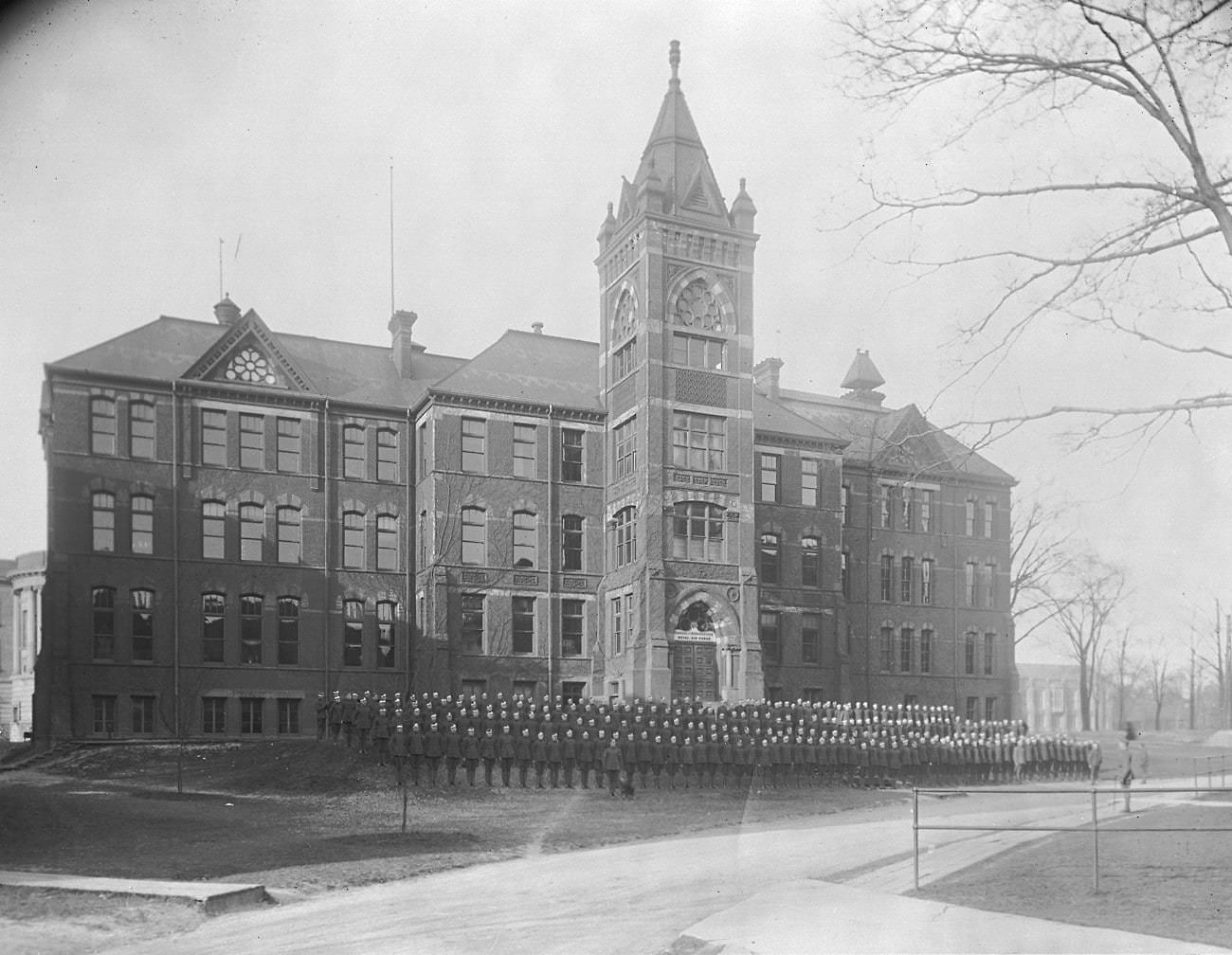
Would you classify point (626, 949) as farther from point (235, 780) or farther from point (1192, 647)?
point (1192, 647)

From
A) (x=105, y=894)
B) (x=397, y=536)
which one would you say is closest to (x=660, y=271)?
(x=397, y=536)

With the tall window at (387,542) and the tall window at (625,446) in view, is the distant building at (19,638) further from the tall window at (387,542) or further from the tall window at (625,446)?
the tall window at (625,446)

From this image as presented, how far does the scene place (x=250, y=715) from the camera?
31828 mm

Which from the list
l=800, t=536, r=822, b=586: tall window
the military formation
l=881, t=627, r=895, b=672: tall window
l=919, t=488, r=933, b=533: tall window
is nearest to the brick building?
l=800, t=536, r=822, b=586: tall window

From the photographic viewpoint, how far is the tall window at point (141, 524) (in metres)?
29.5

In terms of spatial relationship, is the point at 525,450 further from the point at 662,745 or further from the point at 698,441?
the point at 662,745

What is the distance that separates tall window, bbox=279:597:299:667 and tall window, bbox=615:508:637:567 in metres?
9.66

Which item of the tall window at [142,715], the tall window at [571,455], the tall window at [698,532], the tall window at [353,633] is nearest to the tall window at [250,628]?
the tall window at [353,633]

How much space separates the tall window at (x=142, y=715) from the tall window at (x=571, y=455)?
13.6 meters

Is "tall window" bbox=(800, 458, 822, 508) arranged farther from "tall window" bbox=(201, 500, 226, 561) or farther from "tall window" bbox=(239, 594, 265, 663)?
"tall window" bbox=(201, 500, 226, 561)

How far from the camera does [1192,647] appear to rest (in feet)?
179

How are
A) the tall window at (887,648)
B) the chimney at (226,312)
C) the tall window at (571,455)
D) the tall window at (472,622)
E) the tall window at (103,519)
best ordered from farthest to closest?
the tall window at (887,648) < the tall window at (571,455) < the tall window at (472,622) < the chimney at (226,312) < the tall window at (103,519)

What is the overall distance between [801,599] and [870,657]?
3.81 meters

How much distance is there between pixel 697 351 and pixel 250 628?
596 inches
